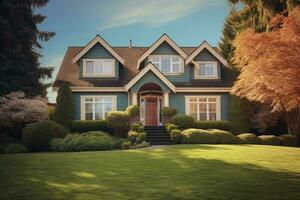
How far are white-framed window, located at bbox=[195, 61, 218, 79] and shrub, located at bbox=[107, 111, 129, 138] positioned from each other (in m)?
8.26

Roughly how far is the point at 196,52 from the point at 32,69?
560 inches

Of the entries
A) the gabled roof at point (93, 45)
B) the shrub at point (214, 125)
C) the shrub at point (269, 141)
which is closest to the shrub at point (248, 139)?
the shrub at point (269, 141)

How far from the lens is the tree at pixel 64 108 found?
28250 mm

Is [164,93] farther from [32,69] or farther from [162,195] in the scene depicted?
[162,195]

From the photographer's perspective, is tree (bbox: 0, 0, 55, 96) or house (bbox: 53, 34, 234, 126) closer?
tree (bbox: 0, 0, 55, 96)

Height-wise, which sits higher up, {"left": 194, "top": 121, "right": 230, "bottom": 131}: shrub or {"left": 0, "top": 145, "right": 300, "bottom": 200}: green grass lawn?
{"left": 194, "top": 121, "right": 230, "bottom": 131}: shrub

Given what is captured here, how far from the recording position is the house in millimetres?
30516

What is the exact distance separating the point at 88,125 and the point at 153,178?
18728mm

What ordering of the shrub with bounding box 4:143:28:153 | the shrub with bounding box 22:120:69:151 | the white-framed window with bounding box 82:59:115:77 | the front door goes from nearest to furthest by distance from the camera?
1. the shrub with bounding box 4:143:28:153
2. the shrub with bounding box 22:120:69:151
3. the front door
4. the white-framed window with bounding box 82:59:115:77

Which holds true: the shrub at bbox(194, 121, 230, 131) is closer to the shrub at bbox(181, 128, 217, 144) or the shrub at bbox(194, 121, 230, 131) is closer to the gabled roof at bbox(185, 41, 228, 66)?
the shrub at bbox(181, 128, 217, 144)

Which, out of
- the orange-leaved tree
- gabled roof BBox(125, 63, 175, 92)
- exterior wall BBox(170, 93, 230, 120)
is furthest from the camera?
exterior wall BBox(170, 93, 230, 120)

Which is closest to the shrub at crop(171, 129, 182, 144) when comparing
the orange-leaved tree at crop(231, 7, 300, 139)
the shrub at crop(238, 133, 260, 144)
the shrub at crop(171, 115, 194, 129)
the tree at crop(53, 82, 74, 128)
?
the shrub at crop(171, 115, 194, 129)

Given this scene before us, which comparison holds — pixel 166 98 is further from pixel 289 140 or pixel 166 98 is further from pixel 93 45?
pixel 289 140

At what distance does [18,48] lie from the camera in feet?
99.7
